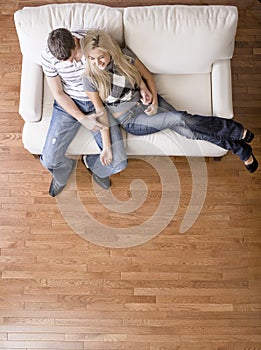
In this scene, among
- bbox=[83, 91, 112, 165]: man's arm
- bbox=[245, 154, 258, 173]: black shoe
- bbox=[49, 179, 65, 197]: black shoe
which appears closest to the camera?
bbox=[83, 91, 112, 165]: man's arm

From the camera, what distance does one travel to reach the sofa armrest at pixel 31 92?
243cm

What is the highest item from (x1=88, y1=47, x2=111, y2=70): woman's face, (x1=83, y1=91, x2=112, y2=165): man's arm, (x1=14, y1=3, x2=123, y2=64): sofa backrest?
(x1=14, y1=3, x2=123, y2=64): sofa backrest

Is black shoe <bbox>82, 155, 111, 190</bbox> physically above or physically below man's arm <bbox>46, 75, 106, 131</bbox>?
below

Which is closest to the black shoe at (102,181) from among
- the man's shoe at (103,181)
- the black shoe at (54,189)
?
the man's shoe at (103,181)

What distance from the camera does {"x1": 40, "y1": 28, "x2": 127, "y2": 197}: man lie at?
2141 mm

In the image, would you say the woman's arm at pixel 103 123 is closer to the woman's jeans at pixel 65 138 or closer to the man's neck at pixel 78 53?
the woman's jeans at pixel 65 138

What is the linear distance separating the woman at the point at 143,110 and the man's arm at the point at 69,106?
0.06 meters

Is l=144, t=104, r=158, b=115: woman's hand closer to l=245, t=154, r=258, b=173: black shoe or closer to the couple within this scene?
the couple

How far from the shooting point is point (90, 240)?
267 cm

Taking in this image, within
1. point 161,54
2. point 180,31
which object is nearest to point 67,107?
point 161,54

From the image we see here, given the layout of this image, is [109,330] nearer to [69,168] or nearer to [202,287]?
[202,287]

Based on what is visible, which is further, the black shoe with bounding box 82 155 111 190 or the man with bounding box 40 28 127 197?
the black shoe with bounding box 82 155 111 190

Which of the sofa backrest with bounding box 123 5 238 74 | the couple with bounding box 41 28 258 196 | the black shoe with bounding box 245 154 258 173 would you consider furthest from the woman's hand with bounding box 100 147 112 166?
the black shoe with bounding box 245 154 258 173

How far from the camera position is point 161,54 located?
2.40 m
